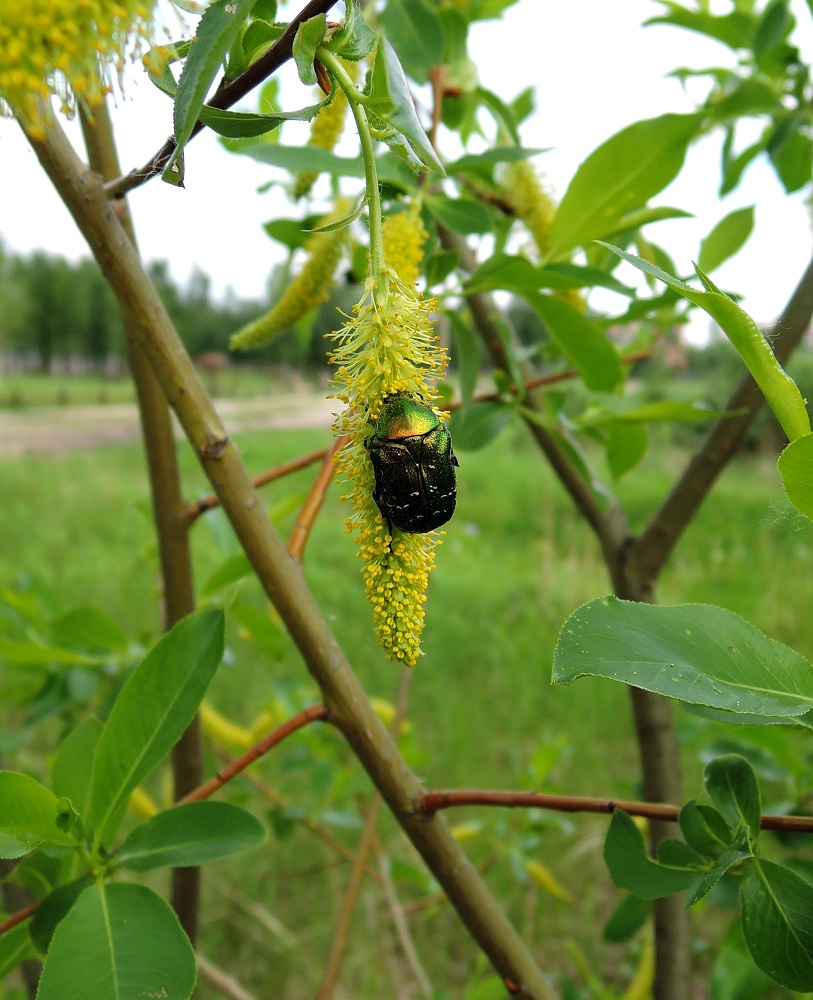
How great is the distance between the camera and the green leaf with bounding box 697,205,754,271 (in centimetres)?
79

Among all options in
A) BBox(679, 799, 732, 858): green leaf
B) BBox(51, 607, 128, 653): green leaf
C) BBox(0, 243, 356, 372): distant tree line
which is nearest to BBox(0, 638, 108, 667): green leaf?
BBox(51, 607, 128, 653): green leaf

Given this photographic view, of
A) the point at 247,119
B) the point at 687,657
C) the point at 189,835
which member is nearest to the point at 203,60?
the point at 247,119

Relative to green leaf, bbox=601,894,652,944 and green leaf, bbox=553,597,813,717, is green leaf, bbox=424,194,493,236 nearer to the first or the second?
green leaf, bbox=553,597,813,717

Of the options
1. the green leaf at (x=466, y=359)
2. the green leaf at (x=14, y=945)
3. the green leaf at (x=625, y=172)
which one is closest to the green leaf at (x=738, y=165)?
the green leaf at (x=625, y=172)

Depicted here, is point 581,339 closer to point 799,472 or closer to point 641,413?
point 641,413

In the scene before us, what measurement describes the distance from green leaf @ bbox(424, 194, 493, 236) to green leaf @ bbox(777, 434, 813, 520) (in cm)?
38

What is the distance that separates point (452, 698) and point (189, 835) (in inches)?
62.6

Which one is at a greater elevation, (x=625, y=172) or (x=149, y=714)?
(x=625, y=172)

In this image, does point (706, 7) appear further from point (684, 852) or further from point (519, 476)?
point (519, 476)

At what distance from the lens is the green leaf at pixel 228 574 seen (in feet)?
2.41

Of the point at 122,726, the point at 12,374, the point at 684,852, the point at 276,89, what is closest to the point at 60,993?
the point at 122,726

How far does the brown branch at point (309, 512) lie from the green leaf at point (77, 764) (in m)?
0.17

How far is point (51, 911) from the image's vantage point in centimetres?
44

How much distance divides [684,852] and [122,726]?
1.02 feet
